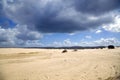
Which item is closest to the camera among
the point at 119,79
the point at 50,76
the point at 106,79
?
the point at 119,79

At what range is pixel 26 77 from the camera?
10.9m

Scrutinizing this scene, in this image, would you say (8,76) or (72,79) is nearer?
(72,79)

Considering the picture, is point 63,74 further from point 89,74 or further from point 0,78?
point 0,78

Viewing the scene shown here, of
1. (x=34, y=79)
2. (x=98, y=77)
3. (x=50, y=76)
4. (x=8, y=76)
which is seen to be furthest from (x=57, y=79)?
(x=8, y=76)

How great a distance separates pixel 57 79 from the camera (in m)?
10.5

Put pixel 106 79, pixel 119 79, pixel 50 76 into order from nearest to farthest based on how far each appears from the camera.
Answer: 1. pixel 119 79
2. pixel 106 79
3. pixel 50 76

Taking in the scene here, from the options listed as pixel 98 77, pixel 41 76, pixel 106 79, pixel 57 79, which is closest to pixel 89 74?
pixel 98 77

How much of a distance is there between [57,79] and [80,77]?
1629 mm

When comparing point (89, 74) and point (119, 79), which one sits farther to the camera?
point (89, 74)

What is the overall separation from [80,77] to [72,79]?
68 cm

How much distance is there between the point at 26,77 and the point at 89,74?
455 cm

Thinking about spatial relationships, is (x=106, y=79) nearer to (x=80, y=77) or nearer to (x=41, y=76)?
(x=80, y=77)

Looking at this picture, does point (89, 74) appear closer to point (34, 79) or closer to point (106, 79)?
point (106, 79)

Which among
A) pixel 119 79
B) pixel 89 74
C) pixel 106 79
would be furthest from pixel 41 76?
pixel 119 79
